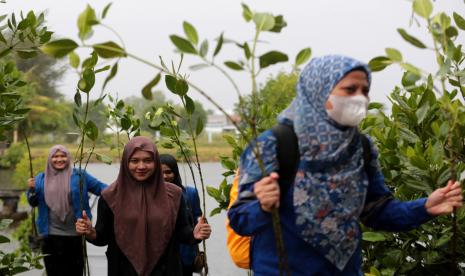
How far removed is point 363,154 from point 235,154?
2289 millimetres

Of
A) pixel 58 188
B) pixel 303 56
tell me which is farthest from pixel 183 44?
pixel 58 188

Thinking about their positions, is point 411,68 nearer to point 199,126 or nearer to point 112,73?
point 112,73

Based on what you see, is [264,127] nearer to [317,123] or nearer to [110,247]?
[110,247]

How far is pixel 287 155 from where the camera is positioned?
241cm

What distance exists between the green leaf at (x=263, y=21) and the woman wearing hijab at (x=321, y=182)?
0.31 meters

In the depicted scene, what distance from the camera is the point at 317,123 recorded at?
2391 mm

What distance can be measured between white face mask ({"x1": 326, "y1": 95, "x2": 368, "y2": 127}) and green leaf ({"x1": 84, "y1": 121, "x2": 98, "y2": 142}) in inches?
85.3

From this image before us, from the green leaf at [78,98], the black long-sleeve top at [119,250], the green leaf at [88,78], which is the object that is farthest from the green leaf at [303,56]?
the black long-sleeve top at [119,250]

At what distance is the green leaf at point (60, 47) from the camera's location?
214 cm

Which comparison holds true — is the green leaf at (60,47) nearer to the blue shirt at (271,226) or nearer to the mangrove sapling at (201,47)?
the mangrove sapling at (201,47)

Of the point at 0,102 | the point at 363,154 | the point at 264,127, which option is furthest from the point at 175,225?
the point at 363,154

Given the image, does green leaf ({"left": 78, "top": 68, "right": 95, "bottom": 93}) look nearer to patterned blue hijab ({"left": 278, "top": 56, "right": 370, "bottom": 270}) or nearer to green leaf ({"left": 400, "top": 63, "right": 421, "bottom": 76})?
patterned blue hijab ({"left": 278, "top": 56, "right": 370, "bottom": 270})

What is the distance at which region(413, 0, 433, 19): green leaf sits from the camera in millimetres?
2338

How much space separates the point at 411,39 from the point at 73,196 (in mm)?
4688
